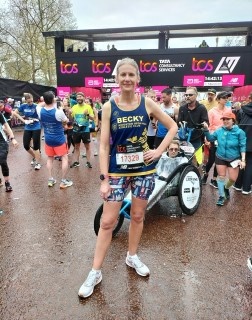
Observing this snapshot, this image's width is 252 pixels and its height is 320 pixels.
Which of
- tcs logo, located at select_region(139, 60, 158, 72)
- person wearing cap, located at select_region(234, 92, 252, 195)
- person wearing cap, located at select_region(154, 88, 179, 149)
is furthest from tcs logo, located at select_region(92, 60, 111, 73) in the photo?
person wearing cap, located at select_region(234, 92, 252, 195)

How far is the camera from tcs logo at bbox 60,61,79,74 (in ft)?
55.9

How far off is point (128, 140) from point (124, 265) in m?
1.45

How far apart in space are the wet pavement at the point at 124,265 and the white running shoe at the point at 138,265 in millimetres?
58

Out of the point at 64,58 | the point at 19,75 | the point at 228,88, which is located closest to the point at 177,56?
the point at 228,88

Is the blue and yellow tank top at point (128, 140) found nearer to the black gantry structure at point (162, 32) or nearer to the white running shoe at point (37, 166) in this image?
the white running shoe at point (37, 166)

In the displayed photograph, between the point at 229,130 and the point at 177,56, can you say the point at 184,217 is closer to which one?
the point at 229,130

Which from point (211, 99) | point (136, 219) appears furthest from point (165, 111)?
point (136, 219)

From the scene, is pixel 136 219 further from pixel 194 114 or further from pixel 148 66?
pixel 148 66

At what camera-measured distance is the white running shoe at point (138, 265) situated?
2852 mm

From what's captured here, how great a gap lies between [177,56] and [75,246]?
14.7 m

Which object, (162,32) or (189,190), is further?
(162,32)

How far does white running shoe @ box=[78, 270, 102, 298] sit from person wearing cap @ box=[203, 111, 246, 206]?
278 centimetres

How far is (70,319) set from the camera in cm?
232

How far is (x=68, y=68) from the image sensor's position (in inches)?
676
